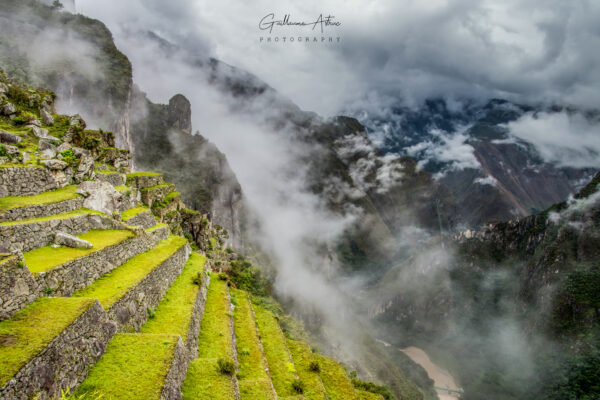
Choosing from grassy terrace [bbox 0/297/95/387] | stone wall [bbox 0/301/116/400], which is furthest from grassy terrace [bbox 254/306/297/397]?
grassy terrace [bbox 0/297/95/387]

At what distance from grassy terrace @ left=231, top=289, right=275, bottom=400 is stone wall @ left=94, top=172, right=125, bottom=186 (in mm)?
14371

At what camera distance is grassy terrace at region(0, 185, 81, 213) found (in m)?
14.4

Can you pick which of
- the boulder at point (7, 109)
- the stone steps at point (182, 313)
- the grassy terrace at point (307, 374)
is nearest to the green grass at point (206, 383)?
the stone steps at point (182, 313)

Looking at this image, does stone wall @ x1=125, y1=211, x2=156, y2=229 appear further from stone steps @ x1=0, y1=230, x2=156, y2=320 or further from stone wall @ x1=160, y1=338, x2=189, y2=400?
stone wall @ x1=160, y1=338, x2=189, y2=400

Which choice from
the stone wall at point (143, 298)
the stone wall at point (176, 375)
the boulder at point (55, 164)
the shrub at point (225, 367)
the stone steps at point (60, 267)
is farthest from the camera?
the boulder at point (55, 164)

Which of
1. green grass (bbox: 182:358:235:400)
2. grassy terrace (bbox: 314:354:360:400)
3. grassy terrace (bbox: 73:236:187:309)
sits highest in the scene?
grassy terrace (bbox: 73:236:187:309)

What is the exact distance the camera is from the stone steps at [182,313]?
14070 mm

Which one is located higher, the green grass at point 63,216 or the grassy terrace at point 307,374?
the green grass at point 63,216

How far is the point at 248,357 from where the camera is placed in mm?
18109

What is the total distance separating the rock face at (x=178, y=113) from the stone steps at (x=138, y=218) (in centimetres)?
8488

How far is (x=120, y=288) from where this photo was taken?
513 inches

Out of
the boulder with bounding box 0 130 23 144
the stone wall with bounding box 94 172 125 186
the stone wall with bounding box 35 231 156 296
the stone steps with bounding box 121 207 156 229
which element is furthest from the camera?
the stone wall with bounding box 94 172 125 186

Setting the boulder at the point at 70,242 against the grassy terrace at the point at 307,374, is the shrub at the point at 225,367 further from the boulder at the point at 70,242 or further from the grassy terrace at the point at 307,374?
the boulder at the point at 70,242

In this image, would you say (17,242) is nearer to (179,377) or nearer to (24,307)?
(24,307)
